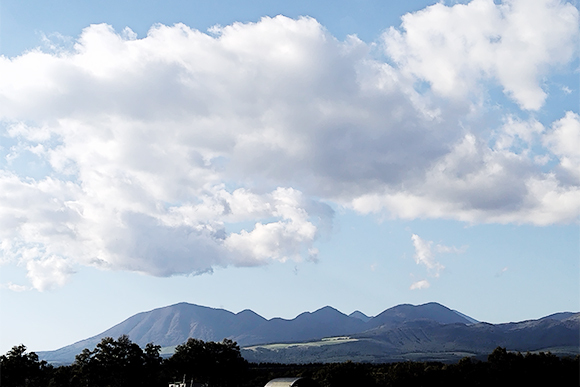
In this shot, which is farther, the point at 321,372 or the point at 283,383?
the point at 321,372

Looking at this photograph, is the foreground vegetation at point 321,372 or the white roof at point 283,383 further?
the foreground vegetation at point 321,372

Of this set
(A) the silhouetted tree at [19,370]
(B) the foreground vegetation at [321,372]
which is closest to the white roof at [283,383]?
(B) the foreground vegetation at [321,372]

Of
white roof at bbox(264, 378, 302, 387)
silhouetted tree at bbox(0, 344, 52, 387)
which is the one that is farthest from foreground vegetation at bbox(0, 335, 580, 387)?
white roof at bbox(264, 378, 302, 387)

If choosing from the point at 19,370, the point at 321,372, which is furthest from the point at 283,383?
the point at 19,370

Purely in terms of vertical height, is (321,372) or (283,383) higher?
(321,372)

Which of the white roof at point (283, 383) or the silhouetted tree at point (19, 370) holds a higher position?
the silhouetted tree at point (19, 370)

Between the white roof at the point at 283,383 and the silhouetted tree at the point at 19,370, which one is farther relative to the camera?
the silhouetted tree at the point at 19,370

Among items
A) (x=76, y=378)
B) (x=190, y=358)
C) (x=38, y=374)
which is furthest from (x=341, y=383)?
(x=38, y=374)

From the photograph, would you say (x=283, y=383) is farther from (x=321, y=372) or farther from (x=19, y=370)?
(x=19, y=370)

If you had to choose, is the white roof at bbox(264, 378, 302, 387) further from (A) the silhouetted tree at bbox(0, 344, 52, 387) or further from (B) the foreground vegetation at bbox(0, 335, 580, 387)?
(A) the silhouetted tree at bbox(0, 344, 52, 387)

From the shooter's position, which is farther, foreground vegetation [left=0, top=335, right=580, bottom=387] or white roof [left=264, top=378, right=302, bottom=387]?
foreground vegetation [left=0, top=335, right=580, bottom=387]

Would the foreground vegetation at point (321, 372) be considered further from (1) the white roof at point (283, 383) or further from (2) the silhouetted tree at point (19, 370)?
(1) the white roof at point (283, 383)

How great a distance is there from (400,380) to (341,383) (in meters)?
14.4

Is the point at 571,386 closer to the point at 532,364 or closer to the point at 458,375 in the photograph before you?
the point at 532,364
